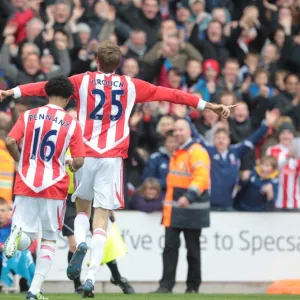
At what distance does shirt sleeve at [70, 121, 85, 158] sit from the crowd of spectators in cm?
433

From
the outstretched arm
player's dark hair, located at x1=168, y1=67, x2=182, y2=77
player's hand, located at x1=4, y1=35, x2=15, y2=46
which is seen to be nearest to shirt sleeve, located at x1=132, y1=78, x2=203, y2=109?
the outstretched arm

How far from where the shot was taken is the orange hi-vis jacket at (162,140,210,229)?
609 inches

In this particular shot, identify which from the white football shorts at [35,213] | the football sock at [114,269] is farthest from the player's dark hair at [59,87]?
the football sock at [114,269]

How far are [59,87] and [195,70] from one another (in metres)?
8.79

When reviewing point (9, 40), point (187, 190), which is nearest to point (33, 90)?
point (187, 190)

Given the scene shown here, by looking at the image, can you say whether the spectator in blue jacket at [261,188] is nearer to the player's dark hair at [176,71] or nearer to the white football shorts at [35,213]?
the player's dark hair at [176,71]

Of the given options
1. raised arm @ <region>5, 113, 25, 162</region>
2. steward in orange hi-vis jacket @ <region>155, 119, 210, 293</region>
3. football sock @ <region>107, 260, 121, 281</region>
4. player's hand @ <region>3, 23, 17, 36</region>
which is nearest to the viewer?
raised arm @ <region>5, 113, 25, 162</region>

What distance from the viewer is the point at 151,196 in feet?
55.9

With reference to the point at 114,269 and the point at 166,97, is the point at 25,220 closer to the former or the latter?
the point at 166,97

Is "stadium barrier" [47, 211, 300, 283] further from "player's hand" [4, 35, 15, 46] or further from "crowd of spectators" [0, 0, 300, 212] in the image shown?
"player's hand" [4, 35, 15, 46]

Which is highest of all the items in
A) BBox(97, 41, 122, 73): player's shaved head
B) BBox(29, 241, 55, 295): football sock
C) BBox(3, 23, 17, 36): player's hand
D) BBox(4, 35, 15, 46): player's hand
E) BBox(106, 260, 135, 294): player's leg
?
BBox(3, 23, 17, 36): player's hand

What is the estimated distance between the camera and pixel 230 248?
1723 centimetres

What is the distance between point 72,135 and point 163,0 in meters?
11.5

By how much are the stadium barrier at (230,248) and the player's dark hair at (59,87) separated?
554 cm
